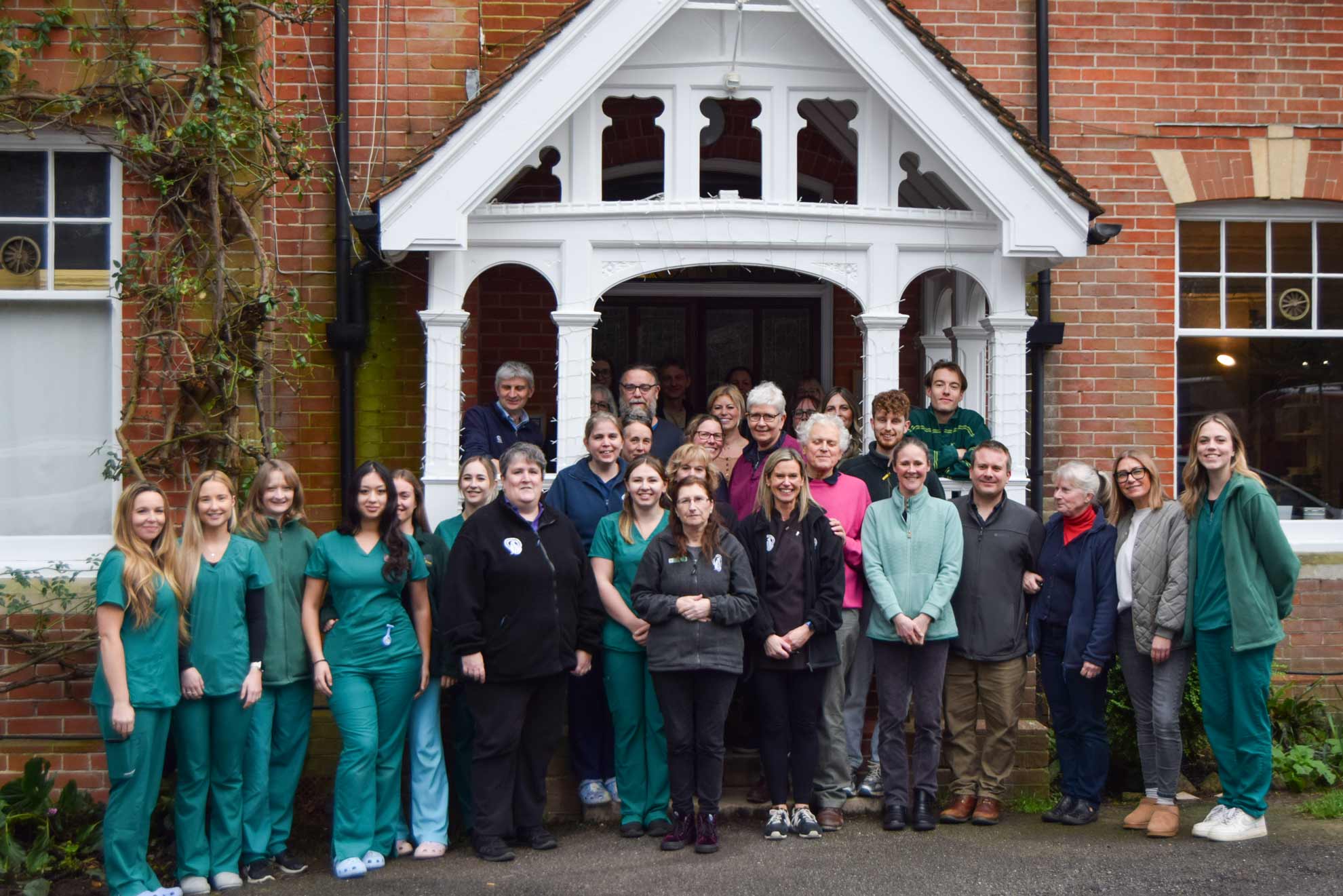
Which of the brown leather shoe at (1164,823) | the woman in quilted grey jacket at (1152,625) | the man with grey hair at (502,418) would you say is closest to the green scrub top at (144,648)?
the man with grey hair at (502,418)

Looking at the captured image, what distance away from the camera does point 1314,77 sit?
8.66 m

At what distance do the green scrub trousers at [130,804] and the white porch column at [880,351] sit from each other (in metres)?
3.84

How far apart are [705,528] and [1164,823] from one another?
97.9 inches

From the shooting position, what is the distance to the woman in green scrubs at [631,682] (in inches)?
253

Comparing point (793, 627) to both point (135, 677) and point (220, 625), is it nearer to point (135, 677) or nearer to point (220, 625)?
point (220, 625)

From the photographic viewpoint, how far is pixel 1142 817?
255 inches

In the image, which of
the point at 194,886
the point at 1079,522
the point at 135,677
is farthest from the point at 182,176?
the point at 1079,522

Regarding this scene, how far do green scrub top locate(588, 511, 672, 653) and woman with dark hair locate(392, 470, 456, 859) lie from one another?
719 millimetres

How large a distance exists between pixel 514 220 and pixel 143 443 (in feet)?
7.59

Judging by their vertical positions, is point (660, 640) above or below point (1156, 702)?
above

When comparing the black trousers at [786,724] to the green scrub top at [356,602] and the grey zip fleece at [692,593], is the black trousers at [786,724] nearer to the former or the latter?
the grey zip fleece at [692,593]

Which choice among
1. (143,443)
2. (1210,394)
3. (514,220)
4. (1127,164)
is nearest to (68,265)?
(143,443)

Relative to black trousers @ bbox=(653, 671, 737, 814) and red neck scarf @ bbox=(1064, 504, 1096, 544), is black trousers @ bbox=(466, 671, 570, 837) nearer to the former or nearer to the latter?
black trousers @ bbox=(653, 671, 737, 814)

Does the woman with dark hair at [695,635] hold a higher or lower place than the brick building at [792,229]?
lower
